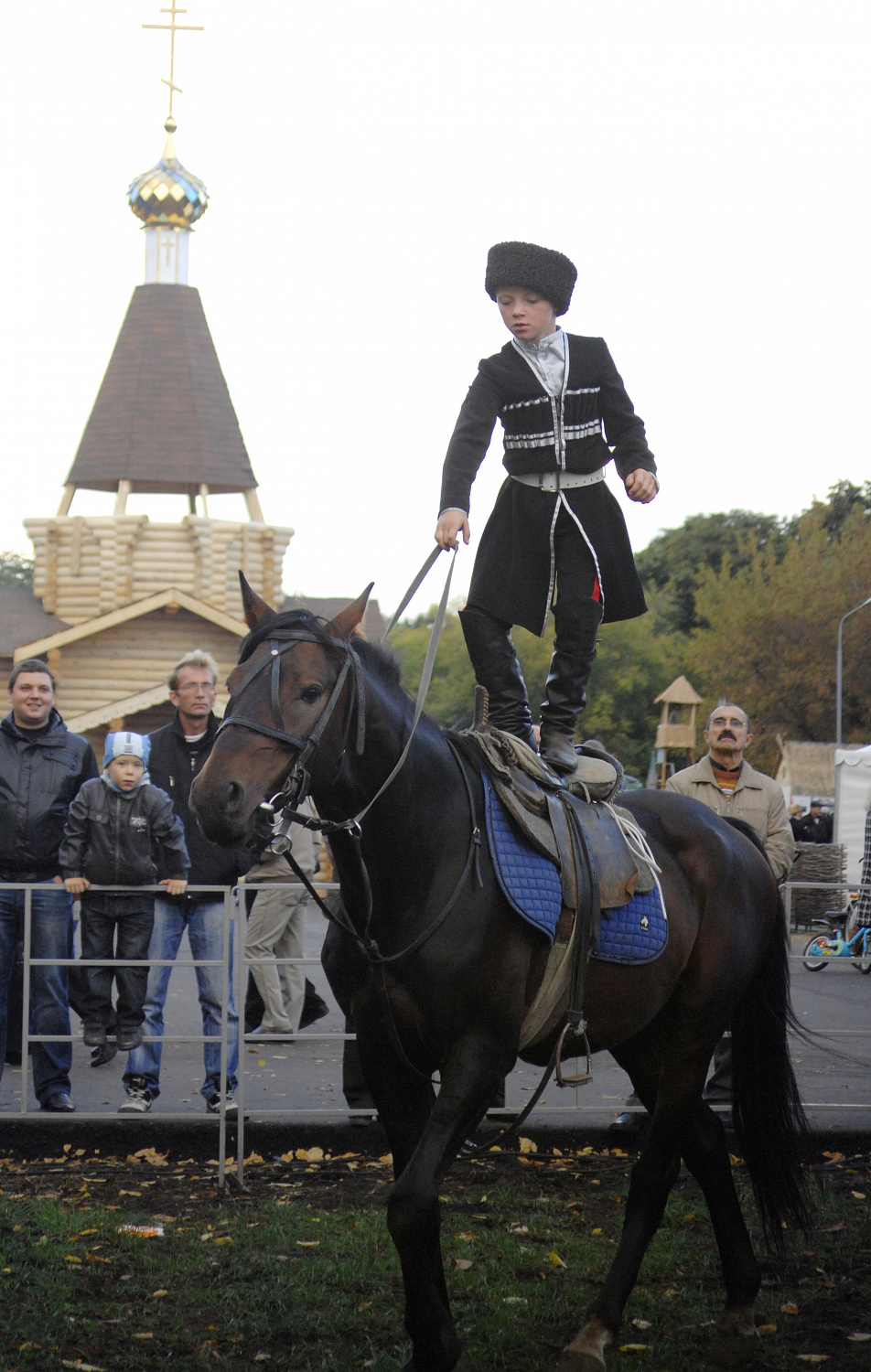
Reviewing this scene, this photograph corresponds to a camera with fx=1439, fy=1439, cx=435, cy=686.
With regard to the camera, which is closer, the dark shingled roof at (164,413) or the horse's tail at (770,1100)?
the horse's tail at (770,1100)

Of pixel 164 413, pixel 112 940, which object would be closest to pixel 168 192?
pixel 164 413

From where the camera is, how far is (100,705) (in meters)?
29.2

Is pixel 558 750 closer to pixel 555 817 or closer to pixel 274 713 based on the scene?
pixel 555 817

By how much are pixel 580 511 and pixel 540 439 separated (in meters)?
0.30

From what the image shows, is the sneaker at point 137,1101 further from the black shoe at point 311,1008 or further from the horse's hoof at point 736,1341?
the horse's hoof at point 736,1341

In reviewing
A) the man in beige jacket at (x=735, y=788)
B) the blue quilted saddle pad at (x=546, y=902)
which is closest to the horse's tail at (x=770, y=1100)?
the blue quilted saddle pad at (x=546, y=902)

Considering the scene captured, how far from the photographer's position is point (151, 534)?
32469mm

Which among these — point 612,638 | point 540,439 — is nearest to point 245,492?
point 612,638

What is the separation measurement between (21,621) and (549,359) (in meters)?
29.4

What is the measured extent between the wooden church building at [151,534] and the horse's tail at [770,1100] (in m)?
22.5

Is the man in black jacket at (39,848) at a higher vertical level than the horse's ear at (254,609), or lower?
lower

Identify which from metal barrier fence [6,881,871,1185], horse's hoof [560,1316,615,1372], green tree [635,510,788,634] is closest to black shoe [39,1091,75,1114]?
metal barrier fence [6,881,871,1185]

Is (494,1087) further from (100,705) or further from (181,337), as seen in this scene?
(181,337)

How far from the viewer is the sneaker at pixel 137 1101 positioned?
7.58 m
